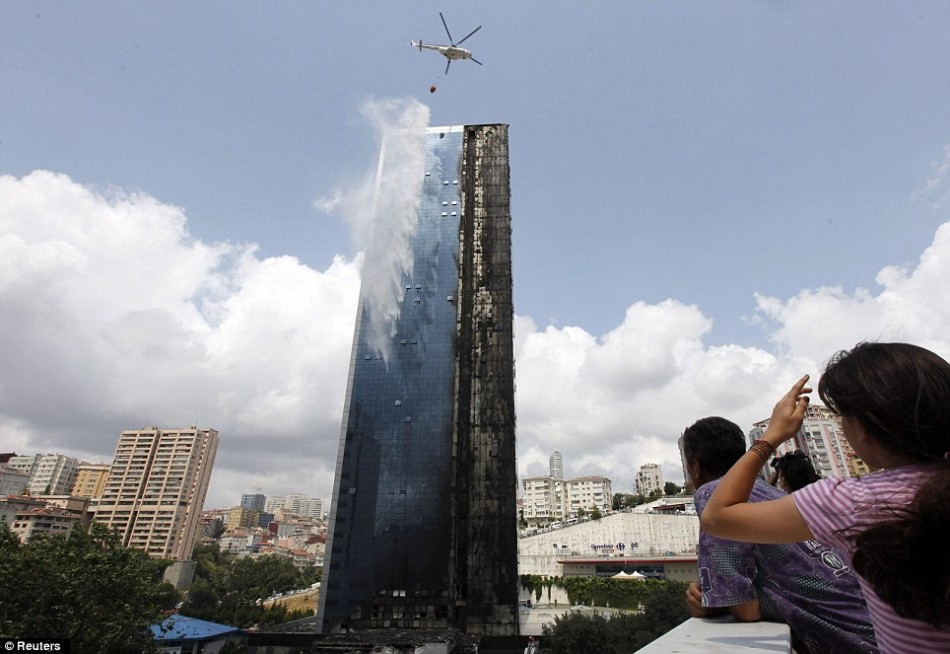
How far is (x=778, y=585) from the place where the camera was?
7.79ft

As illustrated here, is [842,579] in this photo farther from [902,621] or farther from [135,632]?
[135,632]

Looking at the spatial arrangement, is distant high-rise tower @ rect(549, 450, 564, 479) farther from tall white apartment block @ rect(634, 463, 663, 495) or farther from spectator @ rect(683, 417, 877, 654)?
spectator @ rect(683, 417, 877, 654)

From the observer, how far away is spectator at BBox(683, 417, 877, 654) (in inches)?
82.2

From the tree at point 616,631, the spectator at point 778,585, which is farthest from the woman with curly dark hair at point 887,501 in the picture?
the tree at point 616,631

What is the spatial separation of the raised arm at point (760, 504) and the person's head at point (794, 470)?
8.12 ft

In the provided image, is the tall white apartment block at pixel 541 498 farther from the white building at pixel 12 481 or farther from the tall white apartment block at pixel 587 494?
the white building at pixel 12 481

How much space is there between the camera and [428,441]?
141ft

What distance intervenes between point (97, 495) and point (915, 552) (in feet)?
458

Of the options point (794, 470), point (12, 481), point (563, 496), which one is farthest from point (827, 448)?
point (12, 481)

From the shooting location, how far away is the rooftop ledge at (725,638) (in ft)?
6.56

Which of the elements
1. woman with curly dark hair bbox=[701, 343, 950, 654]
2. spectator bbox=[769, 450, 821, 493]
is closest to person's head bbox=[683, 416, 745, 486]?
woman with curly dark hair bbox=[701, 343, 950, 654]

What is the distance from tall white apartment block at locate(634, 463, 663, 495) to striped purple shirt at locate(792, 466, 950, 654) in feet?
468

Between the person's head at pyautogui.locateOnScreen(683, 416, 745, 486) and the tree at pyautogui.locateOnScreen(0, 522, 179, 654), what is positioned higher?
the person's head at pyautogui.locateOnScreen(683, 416, 745, 486)

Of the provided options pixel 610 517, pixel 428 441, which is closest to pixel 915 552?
pixel 428 441
